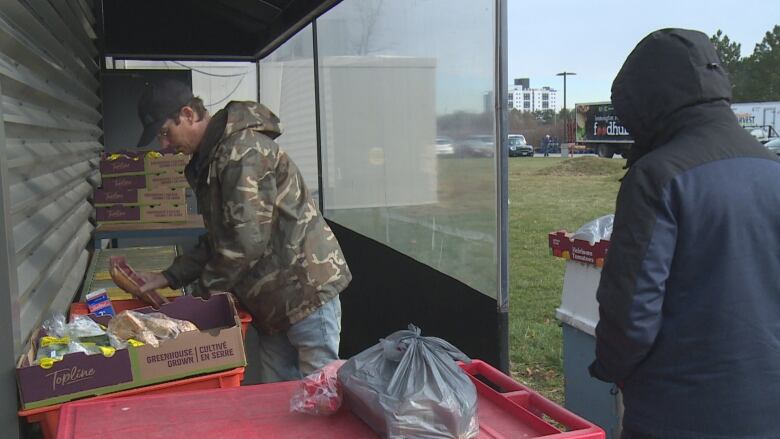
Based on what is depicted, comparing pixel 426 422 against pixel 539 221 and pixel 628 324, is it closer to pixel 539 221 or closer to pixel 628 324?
pixel 628 324

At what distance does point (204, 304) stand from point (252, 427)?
911mm

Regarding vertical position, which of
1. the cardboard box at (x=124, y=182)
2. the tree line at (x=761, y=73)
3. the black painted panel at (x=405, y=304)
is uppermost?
the tree line at (x=761, y=73)

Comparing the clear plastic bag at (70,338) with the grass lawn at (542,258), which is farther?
the grass lawn at (542,258)

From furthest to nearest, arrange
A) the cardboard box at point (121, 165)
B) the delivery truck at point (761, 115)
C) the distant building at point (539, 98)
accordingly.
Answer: the distant building at point (539, 98), the delivery truck at point (761, 115), the cardboard box at point (121, 165)

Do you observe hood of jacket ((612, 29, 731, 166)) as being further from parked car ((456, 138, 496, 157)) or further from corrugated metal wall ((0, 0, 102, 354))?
corrugated metal wall ((0, 0, 102, 354))

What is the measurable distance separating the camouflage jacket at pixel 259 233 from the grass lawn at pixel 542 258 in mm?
2517

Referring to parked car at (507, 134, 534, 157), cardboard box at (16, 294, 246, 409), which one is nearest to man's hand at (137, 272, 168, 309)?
cardboard box at (16, 294, 246, 409)

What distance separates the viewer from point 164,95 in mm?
2732

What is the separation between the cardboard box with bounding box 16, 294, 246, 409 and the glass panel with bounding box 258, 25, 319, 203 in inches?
185

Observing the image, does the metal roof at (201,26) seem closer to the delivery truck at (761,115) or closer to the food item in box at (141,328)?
the food item in box at (141,328)

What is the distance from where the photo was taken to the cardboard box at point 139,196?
4754 millimetres

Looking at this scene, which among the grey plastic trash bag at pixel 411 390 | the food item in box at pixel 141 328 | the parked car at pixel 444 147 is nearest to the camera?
the grey plastic trash bag at pixel 411 390

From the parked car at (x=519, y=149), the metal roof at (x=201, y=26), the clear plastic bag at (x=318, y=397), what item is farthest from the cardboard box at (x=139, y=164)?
the parked car at (x=519, y=149)

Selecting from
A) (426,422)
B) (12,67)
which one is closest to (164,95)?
(12,67)
